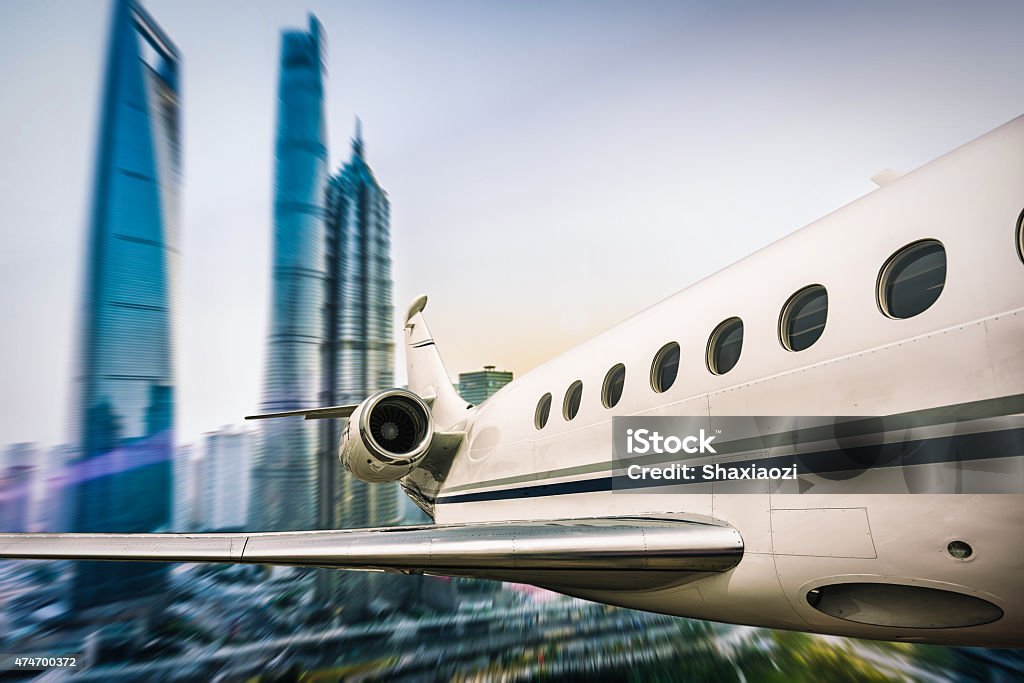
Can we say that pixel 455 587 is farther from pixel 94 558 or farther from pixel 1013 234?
pixel 1013 234

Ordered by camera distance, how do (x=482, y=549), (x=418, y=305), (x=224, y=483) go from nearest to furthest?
(x=482, y=549), (x=418, y=305), (x=224, y=483)

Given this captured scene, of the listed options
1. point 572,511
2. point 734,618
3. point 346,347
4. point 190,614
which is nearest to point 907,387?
point 734,618

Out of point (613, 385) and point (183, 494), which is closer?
point (613, 385)

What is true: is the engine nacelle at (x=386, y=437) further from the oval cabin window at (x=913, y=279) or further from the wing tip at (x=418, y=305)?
the oval cabin window at (x=913, y=279)

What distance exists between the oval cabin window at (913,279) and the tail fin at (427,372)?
8.54 m

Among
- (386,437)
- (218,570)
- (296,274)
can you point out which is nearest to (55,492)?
(218,570)

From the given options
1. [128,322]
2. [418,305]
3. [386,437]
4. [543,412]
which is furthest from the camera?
[128,322]

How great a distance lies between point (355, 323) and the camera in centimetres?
4803

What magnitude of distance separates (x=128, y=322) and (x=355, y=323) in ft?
62.5

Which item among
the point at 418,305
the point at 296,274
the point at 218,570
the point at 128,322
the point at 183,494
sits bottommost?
the point at 218,570

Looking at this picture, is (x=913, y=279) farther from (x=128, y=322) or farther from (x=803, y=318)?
(x=128, y=322)

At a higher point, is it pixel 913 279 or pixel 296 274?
pixel 296 274

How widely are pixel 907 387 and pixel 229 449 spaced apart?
42700mm

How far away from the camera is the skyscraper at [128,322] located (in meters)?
28.2
